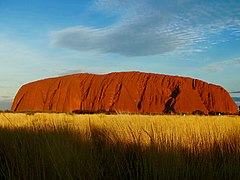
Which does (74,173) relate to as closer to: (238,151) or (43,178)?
(43,178)

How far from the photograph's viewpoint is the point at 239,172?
2.32 m

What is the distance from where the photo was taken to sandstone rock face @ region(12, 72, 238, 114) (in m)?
68.2

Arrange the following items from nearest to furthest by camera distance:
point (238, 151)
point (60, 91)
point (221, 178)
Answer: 1. point (221, 178)
2. point (238, 151)
3. point (60, 91)

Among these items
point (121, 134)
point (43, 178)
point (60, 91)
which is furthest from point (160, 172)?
point (60, 91)

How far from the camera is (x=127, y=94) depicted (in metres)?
69.2

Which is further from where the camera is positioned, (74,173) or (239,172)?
(239,172)

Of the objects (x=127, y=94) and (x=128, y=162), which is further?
(x=127, y=94)

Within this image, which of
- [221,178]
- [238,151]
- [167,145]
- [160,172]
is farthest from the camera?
[238,151]

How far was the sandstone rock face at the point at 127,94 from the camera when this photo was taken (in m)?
68.2

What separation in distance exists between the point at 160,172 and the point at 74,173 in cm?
57

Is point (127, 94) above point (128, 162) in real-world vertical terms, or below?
above

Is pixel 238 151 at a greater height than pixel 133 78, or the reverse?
pixel 133 78

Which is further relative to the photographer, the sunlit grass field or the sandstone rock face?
the sandstone rock face

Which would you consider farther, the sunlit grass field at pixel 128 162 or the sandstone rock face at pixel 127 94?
the sandstone rock face at pixel 127 94
